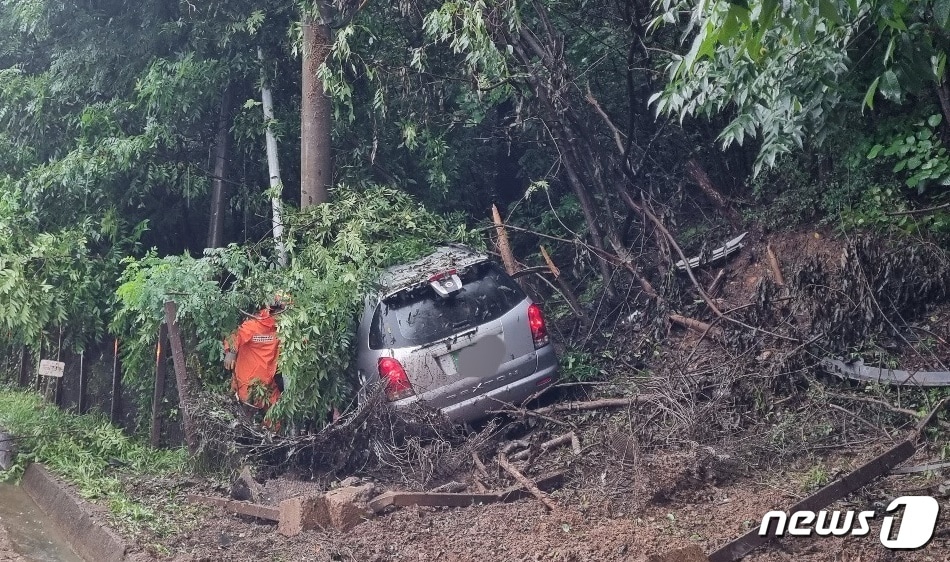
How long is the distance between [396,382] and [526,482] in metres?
1.38

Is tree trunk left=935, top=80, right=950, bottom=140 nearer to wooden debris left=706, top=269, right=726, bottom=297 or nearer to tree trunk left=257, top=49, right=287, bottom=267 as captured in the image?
wooden debris left=706, top=269, right=726, bottom=297

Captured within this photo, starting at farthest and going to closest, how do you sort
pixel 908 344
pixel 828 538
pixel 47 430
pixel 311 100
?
pixel 311 100, pixel 47 430, pixel 908 344, pixel 828 538

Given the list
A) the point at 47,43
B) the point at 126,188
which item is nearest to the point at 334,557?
the point at 126,188

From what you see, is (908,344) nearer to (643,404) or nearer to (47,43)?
(643,404)

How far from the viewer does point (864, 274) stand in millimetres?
6762

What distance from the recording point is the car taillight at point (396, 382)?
6.76 m

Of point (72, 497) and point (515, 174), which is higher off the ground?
point (515, 174)

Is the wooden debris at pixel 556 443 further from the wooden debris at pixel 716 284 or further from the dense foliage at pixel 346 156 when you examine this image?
the wooden debris at pixel 716 284

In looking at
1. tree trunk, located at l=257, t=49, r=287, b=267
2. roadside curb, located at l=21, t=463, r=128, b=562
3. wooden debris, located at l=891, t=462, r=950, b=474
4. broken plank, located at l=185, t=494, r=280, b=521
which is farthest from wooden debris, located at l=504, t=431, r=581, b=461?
tree trunk, located at l=257, t=49, r=287, b=267

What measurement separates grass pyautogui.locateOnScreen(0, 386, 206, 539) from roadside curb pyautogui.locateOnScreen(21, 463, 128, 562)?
0.09 metres

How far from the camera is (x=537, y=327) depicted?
7383 millimetres

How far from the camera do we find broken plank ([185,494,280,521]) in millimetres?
5980

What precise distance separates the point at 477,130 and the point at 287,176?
8.04ft

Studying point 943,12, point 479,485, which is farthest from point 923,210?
point 479,485
